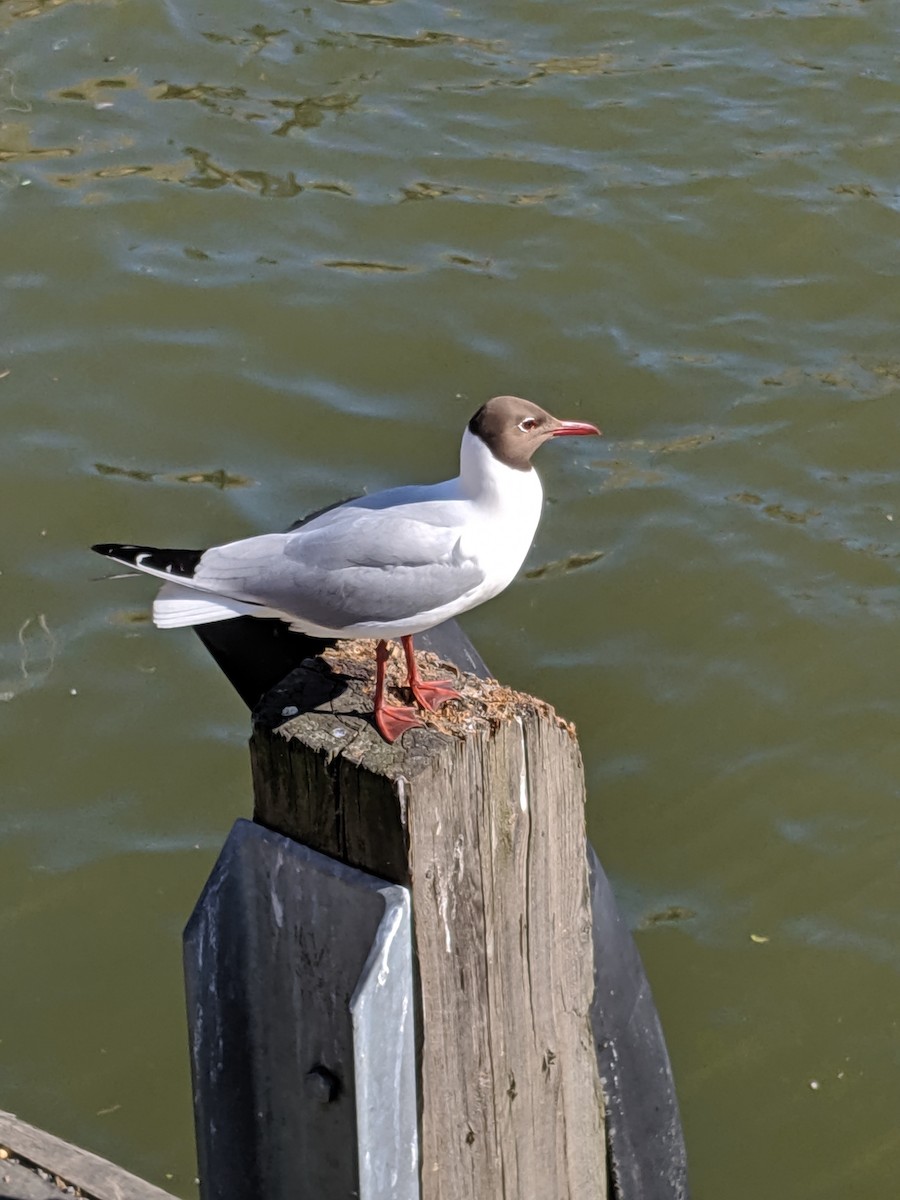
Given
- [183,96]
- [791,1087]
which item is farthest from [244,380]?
[791,1087]

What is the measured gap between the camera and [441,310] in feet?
22.0

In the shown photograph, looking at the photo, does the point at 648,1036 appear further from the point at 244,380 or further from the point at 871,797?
the point at 244,380

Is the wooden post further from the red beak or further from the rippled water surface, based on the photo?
the rippled water surface

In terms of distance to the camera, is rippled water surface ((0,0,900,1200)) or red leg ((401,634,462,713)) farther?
rippled water surface ((0,0,900,1200))

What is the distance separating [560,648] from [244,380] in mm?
1829

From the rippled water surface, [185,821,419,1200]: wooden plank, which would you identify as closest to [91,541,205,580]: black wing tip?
[185,821,419,1200]: wooden plank

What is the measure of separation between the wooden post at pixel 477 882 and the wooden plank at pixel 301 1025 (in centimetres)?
5

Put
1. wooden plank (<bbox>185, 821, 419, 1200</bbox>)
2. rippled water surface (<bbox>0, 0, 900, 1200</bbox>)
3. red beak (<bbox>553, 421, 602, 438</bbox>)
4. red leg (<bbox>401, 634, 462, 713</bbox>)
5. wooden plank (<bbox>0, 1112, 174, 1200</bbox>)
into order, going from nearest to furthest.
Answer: wooden plank (<bbox>185, 821, 419, 1200</bbox>) < red leg (<bbox>401, 634, 462, 713</bbox>) < wooden plank (<bbox>0, 1112, 174, 1200</bbox>) < red beak (<bbox>553, 421, 602, 438</bbox>) < rippled water surface (<bbox>0, 0, 900, 1200</bbox>)

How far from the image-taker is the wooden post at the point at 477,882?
2.26 m

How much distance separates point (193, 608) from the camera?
3.09 meters

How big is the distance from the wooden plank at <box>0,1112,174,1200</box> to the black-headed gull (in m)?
0.99

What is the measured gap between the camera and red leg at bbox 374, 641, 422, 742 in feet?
7.63

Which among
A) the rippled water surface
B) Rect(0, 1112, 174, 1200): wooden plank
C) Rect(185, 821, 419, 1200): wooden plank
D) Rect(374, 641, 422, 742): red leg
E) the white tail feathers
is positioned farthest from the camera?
the rippled water surface

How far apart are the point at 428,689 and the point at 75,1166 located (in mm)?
1119
